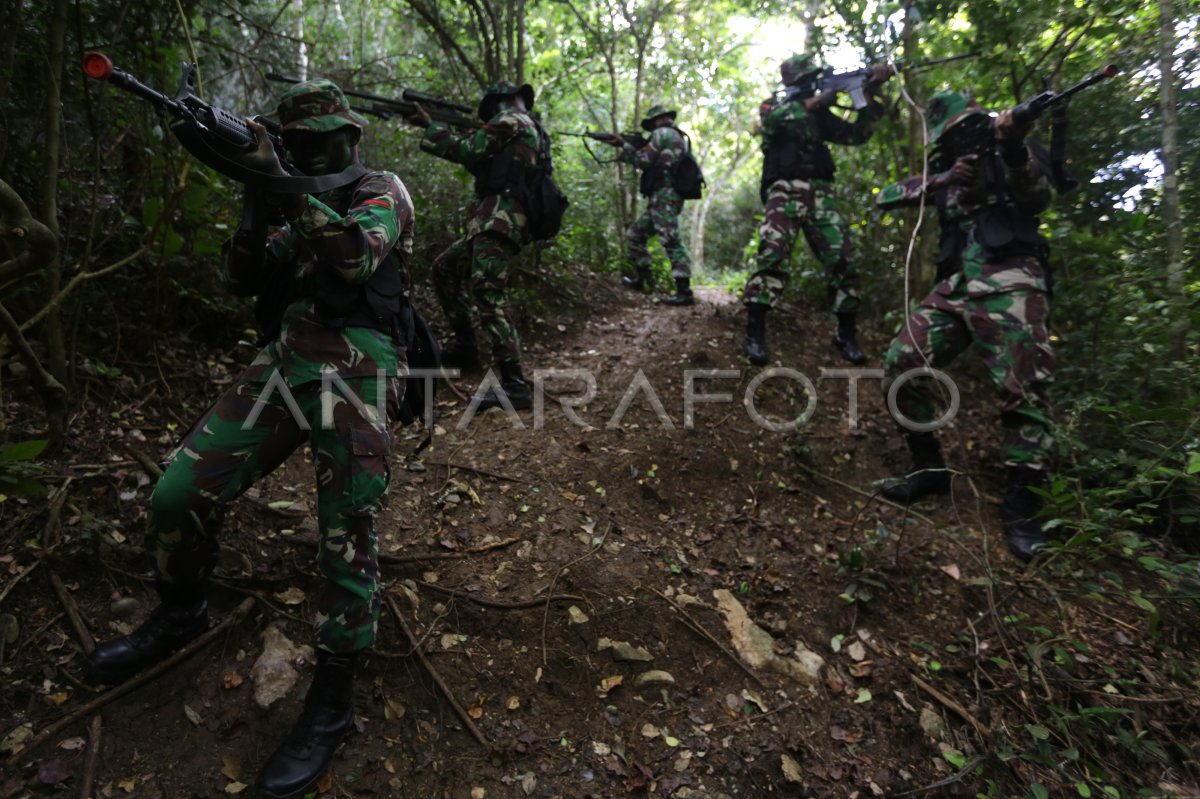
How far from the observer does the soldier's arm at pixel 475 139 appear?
438 cm

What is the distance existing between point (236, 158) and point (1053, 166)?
4681 mm

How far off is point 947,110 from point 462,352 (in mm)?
4057

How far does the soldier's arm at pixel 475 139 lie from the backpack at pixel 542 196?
0.25 metres

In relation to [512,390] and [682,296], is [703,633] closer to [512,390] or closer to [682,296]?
[512,390]

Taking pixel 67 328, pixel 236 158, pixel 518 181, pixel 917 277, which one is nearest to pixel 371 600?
pixel 236 158

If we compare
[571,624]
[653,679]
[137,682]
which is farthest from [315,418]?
[653,679]

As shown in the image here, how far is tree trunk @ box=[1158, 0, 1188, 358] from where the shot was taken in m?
3.46

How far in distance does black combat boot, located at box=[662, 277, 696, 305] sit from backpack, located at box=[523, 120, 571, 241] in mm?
2932

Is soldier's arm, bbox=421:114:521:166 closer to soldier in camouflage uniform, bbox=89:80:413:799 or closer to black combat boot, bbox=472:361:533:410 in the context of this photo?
black combat boot, bbox=472:361:533:410

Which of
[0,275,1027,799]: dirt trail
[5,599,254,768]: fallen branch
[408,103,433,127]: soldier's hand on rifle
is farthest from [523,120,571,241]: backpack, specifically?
[5,599,254,768]: fallen branch

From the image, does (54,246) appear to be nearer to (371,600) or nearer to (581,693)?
(371,600)

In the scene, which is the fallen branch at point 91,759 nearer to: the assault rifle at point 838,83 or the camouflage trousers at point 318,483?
the camouflage trousers at point 318,483

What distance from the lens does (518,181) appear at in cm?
446

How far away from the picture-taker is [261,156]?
6.52ft
